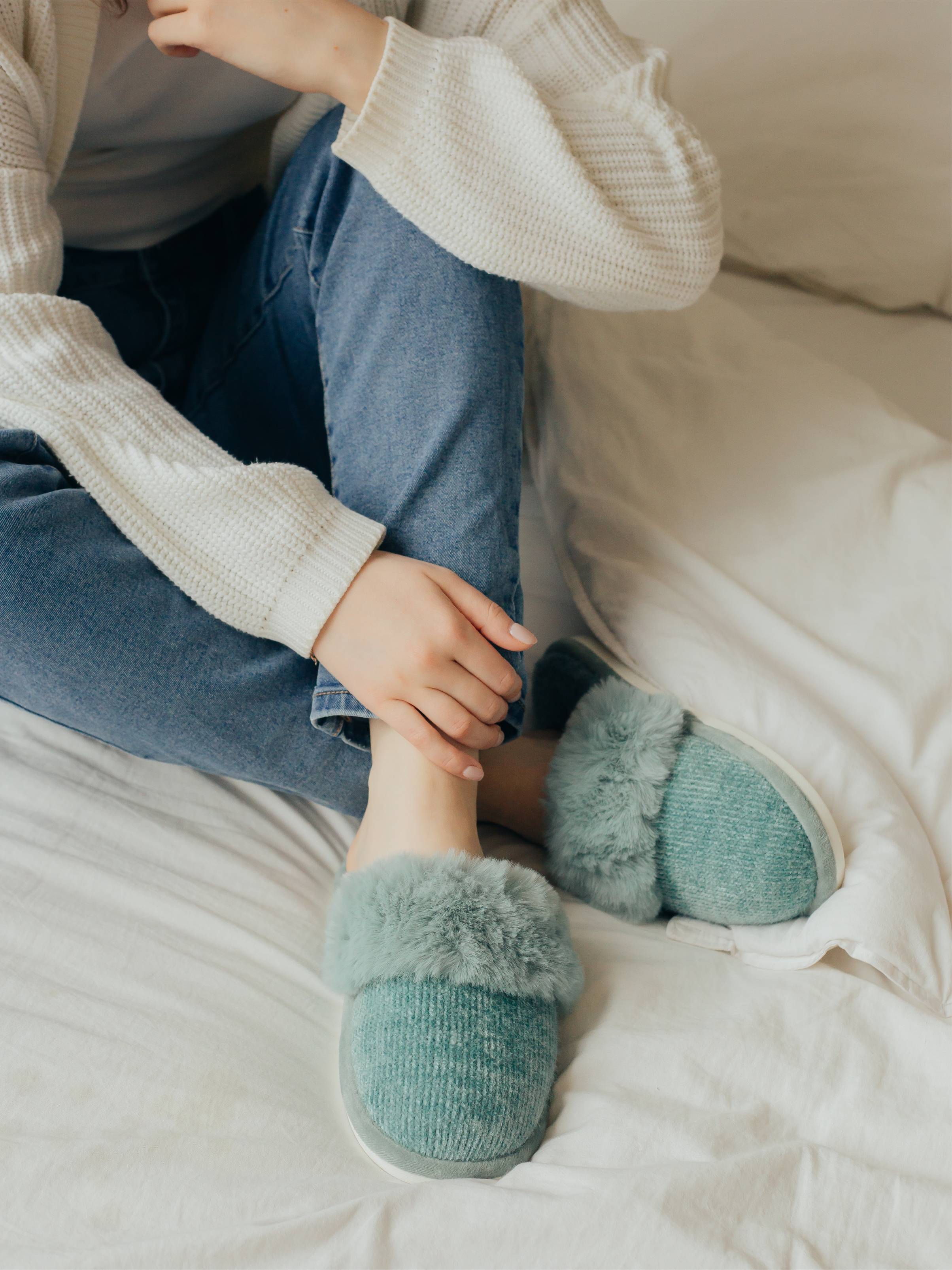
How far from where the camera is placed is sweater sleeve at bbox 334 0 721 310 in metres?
0.60

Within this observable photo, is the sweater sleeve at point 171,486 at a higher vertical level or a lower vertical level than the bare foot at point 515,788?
higher

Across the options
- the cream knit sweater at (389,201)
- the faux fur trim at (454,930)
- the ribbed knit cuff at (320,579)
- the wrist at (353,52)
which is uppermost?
the wrist at (353,52)

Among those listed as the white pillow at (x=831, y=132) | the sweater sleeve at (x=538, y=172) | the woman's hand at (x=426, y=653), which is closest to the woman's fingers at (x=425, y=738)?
the woman's hand at (x=426, y=653)

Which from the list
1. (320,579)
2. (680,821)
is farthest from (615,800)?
(320,579)

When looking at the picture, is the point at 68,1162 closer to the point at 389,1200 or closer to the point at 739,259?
the point at 389,1200

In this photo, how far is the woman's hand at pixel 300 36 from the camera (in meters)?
0.61

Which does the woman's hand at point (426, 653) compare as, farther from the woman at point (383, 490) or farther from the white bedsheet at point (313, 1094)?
the white bedsheet at point (313, 1094)

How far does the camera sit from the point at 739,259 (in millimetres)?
1114

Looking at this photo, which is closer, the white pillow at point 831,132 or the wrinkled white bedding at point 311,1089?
the wrinkled white bedding at point 311,1089

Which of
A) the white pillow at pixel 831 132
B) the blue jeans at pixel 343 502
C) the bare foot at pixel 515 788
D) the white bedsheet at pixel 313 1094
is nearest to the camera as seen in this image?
the white bedsheet at pixel 313 1094

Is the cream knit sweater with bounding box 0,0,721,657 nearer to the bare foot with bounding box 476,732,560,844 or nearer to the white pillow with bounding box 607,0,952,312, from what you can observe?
the bare foot with bounding box 476,732,560,844

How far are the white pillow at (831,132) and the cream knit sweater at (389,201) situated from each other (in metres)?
0.44

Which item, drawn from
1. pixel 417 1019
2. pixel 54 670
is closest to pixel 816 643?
pixel 417 1019

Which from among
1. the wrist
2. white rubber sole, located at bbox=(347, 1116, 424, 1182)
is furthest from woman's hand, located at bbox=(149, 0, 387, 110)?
white rubber sole, located at bbox=(347, 1116, 424, 1182)
